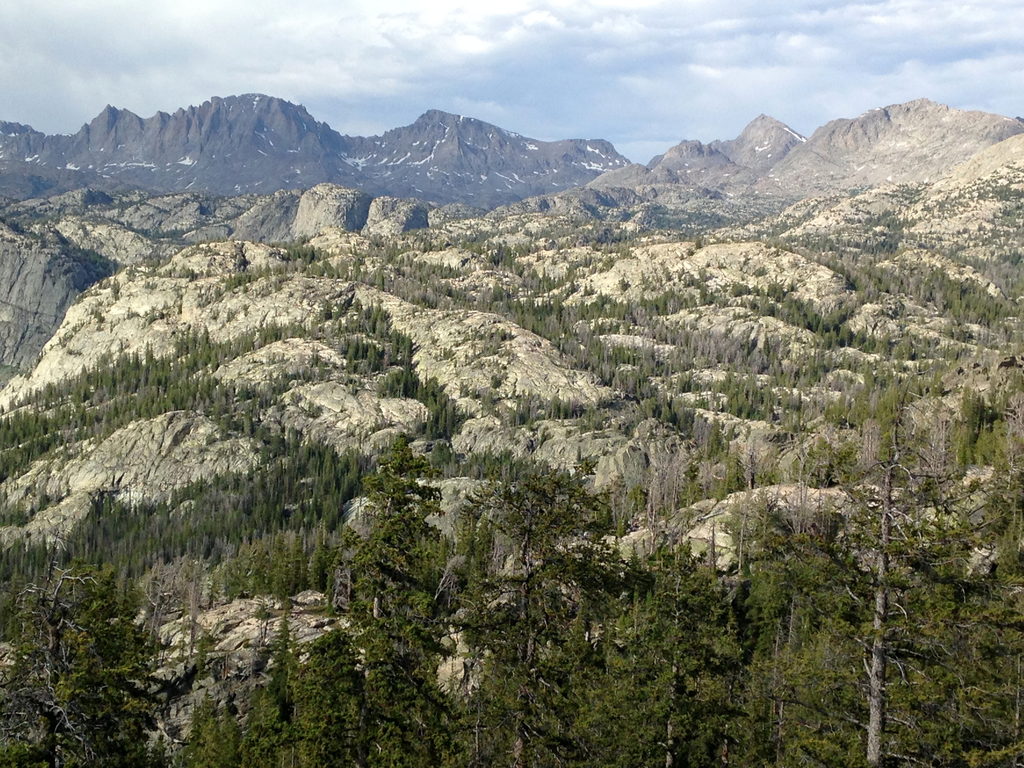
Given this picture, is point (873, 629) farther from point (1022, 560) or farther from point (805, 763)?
point (1022, 560)

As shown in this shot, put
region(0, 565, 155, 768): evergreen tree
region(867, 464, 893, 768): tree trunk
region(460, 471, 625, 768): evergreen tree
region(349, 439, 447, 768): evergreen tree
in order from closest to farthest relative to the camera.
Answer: region(0, 565, 155, 768): evergreen tree
region(867, 464, 893, 768): tree trunk
region(349, 439, 447, 768): evergreen tree
region(460, 471, 625, 768): evergreen tree

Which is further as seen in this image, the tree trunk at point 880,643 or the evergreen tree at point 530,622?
the evergreen tree at point 530,622

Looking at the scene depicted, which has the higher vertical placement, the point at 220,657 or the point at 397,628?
the point at 397,628

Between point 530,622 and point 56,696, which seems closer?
point 56,696

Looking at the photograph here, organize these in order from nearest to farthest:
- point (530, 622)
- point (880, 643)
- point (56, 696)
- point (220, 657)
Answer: point (56, 696) < point (880, 643) < point (530, 622) < point (220, 657)

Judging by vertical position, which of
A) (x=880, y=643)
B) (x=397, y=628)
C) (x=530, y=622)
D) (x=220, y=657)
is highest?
(x=880, y=643)

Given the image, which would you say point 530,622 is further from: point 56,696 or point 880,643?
point 56,696

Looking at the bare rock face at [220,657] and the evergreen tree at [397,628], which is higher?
the evergreen tree at [397,628]

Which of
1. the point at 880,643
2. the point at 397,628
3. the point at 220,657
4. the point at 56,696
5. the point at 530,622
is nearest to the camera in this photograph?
the point at 56,696

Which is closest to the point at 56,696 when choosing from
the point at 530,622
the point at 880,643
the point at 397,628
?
the point at 397,628

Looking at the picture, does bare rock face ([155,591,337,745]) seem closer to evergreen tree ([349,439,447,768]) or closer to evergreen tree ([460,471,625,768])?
evergreen tree ([349,439,447,768])

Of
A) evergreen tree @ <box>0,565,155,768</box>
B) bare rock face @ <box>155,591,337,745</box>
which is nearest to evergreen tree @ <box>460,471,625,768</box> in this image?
evergreen tree @ <box>0,565,155,768</box>

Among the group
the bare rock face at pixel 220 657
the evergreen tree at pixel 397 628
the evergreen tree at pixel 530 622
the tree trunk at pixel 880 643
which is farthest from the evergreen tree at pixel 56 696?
the bare rock face at pixel 220 657

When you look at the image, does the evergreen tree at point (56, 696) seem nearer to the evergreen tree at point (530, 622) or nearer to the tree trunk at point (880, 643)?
the evergreen tree at point (530, 622)
